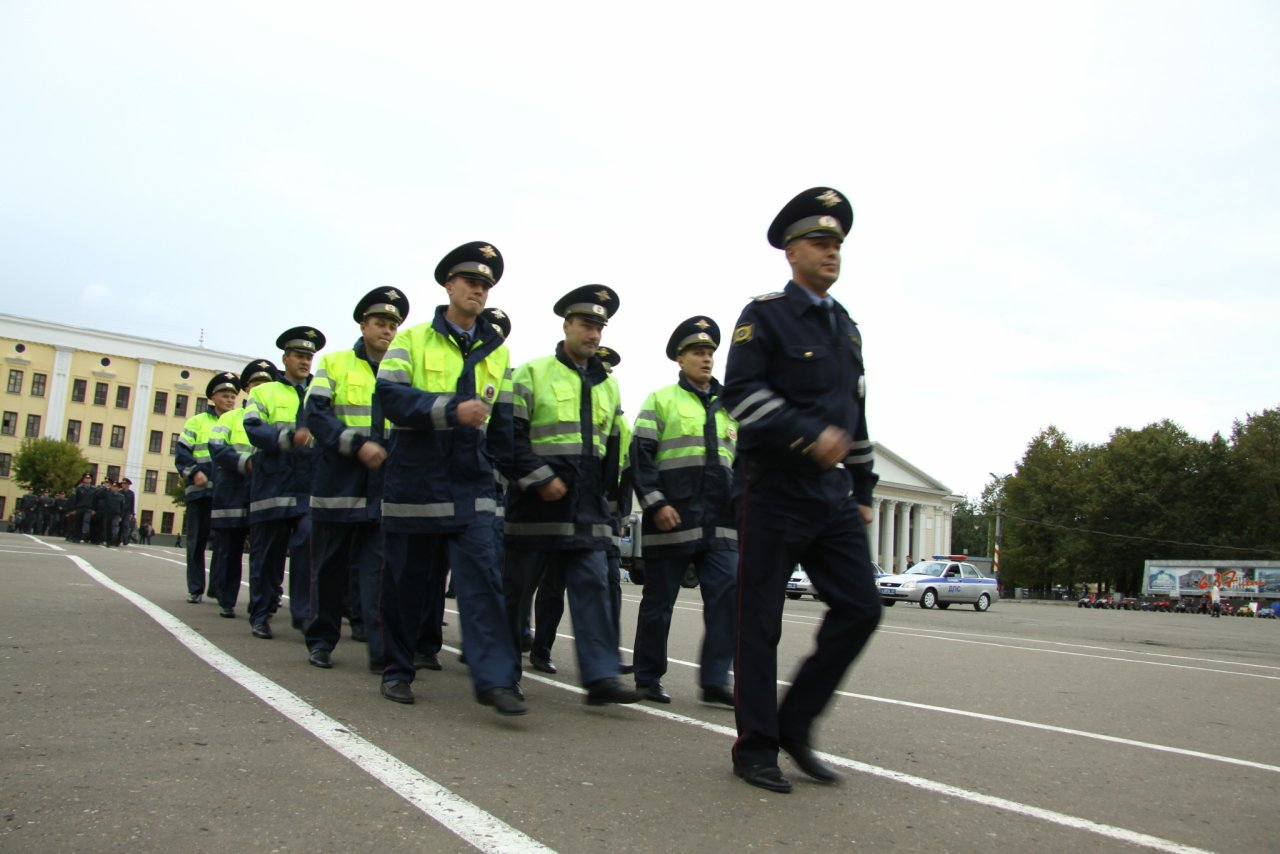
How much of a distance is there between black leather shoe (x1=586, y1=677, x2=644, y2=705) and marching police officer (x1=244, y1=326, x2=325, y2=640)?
11.0 ft

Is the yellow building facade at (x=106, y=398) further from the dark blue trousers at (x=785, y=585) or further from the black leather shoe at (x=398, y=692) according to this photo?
the dark blue trousers at (x=785, y=585)

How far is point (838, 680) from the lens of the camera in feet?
13.7

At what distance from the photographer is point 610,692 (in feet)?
17.4

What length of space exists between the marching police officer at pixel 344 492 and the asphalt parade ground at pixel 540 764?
0.95 ft

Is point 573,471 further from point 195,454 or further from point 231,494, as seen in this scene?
point 195,454

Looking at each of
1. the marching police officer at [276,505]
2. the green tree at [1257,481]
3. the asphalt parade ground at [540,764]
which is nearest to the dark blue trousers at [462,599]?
the asphalt parade ground at [540,764]

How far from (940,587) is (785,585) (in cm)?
3216

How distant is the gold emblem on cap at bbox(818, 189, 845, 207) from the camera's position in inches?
170

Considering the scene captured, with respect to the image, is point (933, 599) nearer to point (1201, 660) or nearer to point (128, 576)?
point (1201, 660)

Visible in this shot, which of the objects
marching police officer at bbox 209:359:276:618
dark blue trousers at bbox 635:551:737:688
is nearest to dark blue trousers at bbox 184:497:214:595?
marching police officer at bbox 209:359:276:618

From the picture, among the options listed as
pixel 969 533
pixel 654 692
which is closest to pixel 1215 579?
pixel 654 692

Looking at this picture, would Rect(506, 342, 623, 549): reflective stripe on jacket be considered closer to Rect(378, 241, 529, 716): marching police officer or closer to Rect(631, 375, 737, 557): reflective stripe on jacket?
Rect(378, 241, 529, 716): marching police officer

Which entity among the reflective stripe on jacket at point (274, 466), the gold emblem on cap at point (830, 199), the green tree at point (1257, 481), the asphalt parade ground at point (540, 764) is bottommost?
the asphalt parade ground at point (540, 764)

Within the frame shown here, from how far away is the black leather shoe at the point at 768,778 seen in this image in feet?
12.5
